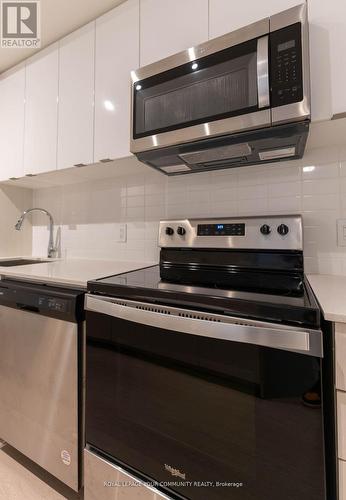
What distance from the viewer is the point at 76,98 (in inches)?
58.5

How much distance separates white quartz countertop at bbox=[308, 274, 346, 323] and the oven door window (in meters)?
0.68

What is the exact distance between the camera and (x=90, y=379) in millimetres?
1008

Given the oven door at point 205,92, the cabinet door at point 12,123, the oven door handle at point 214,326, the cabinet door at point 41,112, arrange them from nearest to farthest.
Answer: the oven door handle at point 214,326, the oven door at point 205,92, the cabinet door at point 41,112, the cabinet door at point 12,123

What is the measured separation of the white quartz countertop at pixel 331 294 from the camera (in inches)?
24.7

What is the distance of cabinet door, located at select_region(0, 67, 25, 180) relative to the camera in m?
1.76

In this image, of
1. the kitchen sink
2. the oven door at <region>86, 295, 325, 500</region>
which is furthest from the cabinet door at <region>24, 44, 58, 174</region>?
the oven door at <region>86, 295, 325, 500</region>

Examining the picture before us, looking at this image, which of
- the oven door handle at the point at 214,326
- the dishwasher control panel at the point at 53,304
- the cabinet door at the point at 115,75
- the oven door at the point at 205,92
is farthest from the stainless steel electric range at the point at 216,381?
the cabinet door at the point at 115,75

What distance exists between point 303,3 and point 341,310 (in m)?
1.05

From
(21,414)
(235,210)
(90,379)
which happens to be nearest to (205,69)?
(235,210)

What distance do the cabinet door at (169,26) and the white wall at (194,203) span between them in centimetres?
58

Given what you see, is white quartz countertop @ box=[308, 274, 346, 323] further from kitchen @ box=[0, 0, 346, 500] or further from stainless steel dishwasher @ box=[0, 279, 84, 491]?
stainless steel dishwasher @ box=[0, 279, 84, 491]

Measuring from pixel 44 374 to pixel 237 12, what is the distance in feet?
5.63

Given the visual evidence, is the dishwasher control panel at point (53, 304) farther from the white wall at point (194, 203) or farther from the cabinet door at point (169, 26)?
the cabinet door at point (169, 26)

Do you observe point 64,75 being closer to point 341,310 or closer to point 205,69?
point 205,69
